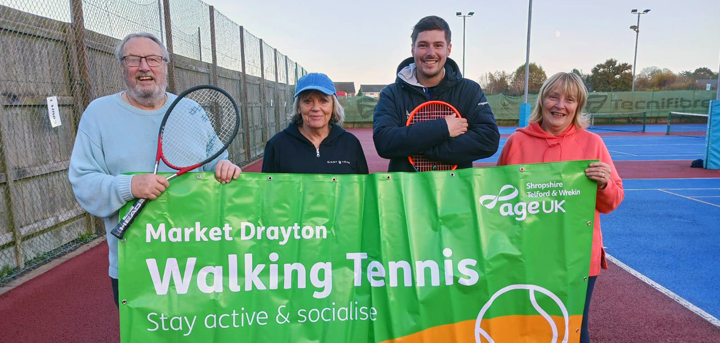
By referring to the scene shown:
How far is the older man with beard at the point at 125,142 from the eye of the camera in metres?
2.16

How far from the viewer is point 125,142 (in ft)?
7.43

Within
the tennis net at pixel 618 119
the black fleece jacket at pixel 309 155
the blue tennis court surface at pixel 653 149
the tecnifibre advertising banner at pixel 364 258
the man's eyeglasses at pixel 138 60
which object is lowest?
the blue tennis court surface at pixel 653 149

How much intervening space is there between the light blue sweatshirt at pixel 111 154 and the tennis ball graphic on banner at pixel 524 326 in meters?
1.93

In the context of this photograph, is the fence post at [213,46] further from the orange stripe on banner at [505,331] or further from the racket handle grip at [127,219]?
the orange stripe on banner at [505,331]

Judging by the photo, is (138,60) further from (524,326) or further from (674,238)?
(674,238)

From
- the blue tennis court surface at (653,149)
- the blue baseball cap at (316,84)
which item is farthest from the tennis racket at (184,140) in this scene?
the blue tennis court surface at (653,149)

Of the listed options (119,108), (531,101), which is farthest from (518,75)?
(119,108)

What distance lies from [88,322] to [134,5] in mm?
5491

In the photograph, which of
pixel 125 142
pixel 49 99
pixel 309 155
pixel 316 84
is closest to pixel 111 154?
pixel 125 142

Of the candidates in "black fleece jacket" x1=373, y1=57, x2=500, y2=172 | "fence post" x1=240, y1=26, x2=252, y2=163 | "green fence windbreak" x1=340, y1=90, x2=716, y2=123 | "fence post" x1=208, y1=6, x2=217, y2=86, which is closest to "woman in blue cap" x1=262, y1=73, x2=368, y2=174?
"black fleece jacket" x1=373, y1=57, x2=500, y2=172

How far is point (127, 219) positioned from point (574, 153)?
2.53m

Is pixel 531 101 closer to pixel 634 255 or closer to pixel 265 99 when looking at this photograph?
pixel 265 99

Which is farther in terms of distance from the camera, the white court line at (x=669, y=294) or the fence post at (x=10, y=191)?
the fence post at (x=10, y=191)

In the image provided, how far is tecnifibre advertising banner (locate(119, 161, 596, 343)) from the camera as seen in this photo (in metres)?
2.31
